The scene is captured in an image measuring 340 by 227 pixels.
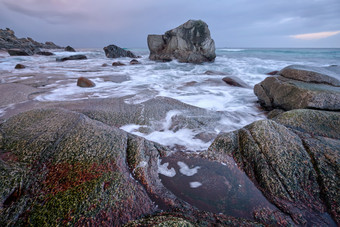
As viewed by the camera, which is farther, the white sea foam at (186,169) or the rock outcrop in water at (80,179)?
the white sea foam at (186,169)

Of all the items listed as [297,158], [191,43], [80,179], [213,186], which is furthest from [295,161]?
[191,43]

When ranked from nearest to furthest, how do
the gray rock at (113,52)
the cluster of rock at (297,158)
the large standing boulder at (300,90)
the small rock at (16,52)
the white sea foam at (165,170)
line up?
the cluster of rock at (297,158)
the white sea foam at (165,170)
the large standing boulder at (300,90)
the small rock at (16,52)
the gray rock at (113,52)

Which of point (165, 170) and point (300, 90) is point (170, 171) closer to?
point (165, 170)

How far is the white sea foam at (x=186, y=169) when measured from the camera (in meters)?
2.05

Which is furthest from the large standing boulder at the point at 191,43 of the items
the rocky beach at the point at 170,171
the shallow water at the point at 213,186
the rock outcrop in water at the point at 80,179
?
the rock outcrop in water at the point at 80,179

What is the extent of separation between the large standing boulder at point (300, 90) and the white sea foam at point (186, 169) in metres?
2.80

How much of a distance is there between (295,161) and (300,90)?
7.67 feet

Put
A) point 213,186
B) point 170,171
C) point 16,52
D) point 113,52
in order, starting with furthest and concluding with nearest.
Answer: point 113,52, point 16,52, point 170,171, point 213,186

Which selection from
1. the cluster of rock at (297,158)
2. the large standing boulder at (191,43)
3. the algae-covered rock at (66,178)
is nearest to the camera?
the algae-covered rock at (66,178)

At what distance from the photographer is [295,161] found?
1.92 metres

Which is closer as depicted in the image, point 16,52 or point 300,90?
point 300,90

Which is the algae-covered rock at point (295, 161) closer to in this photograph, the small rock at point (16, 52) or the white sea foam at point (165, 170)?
the white sea foam at point (165, 170)

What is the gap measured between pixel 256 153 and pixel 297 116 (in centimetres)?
134

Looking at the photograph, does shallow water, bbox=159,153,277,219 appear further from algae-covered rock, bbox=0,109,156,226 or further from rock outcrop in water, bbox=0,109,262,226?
algae-covered rock, bbox=0,109,156,226
